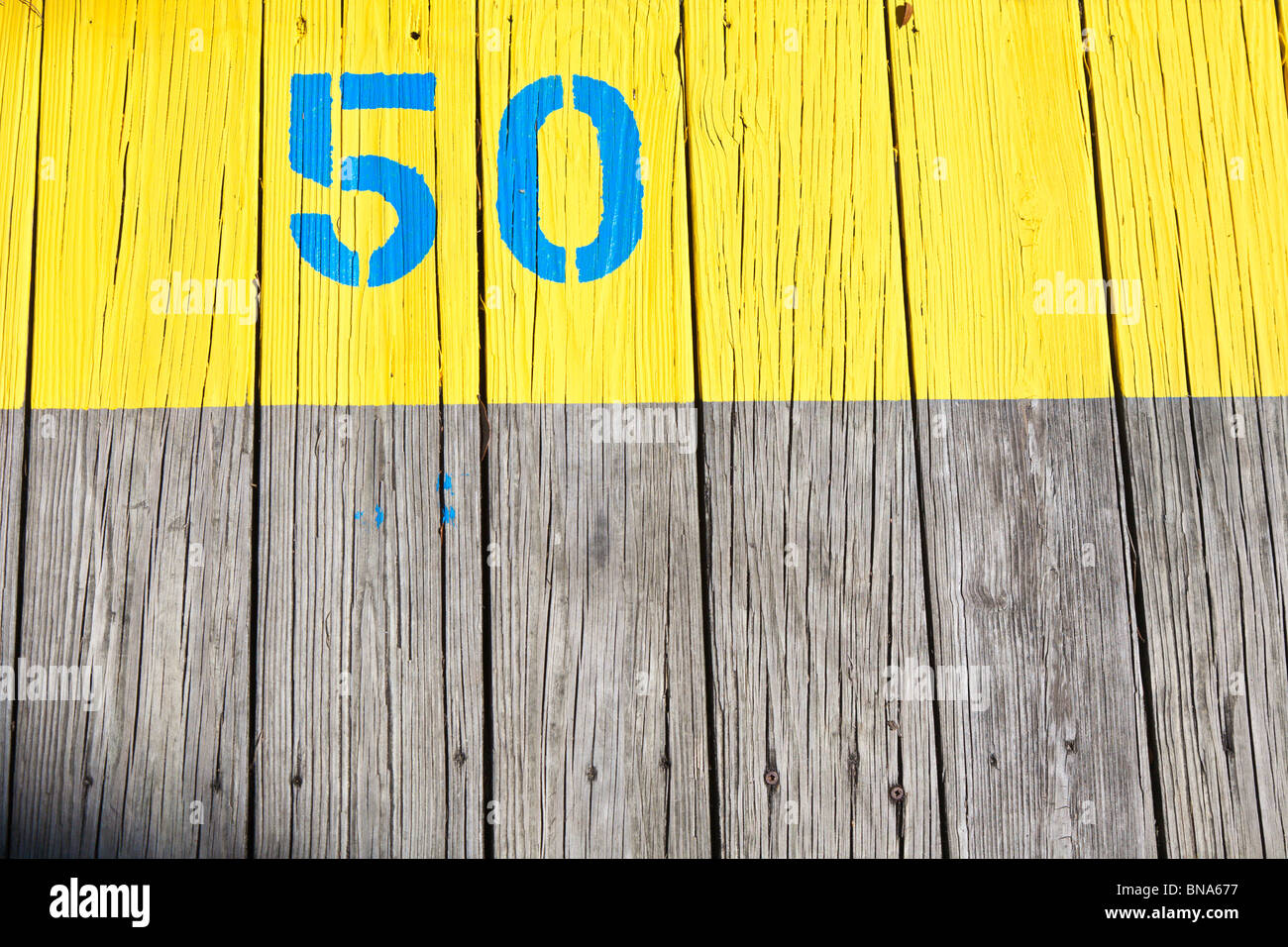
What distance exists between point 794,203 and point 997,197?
335 millimetres

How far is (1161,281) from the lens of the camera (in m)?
1.30

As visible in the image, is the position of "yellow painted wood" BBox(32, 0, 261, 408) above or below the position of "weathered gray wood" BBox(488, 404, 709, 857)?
above

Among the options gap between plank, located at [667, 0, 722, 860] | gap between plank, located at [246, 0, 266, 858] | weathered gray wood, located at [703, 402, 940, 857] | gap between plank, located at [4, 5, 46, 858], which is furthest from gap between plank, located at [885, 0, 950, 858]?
gap between plank, located at [4, 5, 46, 858]

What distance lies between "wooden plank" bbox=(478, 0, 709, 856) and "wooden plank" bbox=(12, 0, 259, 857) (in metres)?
0.41

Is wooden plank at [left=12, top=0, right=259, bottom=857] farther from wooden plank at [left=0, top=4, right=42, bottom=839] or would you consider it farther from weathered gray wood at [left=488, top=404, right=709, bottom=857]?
weathered gray wood at [left=488, top=404, right=709, bottom=857]

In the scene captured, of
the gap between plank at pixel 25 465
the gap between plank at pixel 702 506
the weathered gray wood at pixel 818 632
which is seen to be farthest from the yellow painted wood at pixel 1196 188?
the gap between plank at pixel 25 465

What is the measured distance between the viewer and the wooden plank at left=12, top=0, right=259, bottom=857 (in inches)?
47.4

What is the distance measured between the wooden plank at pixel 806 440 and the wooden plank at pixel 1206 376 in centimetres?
37

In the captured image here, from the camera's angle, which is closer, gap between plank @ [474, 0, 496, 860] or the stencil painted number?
gap between plank @ [474, 0, 496, 860]

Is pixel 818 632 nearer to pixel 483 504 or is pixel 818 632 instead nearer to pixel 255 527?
pixel 483 504

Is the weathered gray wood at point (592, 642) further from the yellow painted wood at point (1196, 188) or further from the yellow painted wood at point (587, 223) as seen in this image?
the yellow painted wood at point (1196, 188)

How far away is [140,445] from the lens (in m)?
1.27
